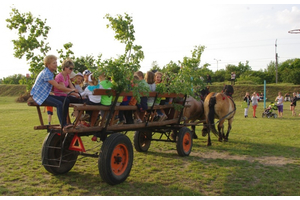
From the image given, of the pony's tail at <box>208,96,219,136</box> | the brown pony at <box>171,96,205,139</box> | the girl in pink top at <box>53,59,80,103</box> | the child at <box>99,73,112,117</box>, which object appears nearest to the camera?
the child at <box>99,73,112,117</box>

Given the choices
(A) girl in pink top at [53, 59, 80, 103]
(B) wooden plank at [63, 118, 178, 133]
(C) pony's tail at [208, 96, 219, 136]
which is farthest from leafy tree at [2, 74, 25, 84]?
(B) wooden plank at [63, 118, 178, 133]

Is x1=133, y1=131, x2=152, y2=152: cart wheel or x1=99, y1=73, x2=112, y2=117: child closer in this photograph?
x1=99, y1=73, x2=112, y2=117: child

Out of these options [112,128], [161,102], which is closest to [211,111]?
[161,102]

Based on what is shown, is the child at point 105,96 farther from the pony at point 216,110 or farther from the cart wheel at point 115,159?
the pony at point 216,110

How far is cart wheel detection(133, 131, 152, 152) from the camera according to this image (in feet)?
24.9

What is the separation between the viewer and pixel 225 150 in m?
8.09

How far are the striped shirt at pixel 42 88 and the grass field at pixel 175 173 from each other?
143 cm

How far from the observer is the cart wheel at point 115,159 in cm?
467

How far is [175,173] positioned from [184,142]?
66.9 inches

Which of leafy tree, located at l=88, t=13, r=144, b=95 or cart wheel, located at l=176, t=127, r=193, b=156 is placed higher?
leafy tree, located at l=88, t=13, r=144, b=95

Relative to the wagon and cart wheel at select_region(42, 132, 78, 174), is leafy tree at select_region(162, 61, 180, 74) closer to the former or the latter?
the wagon

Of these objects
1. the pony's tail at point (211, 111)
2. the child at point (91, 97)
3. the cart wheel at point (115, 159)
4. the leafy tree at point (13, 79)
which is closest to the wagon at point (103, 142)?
the cart wheel at point (115, 159)

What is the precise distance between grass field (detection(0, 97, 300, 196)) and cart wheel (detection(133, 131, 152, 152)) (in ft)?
0.73

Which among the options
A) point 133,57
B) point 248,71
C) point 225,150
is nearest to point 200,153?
point 225,150
